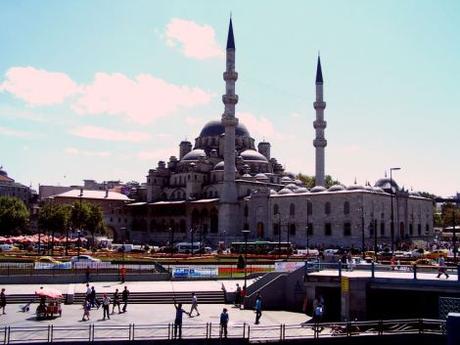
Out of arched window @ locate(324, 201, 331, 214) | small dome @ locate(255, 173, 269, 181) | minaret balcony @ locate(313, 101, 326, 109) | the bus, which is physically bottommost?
the bus

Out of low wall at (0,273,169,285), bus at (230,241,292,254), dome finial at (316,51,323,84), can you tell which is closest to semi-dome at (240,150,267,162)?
dome finial at (316,51,323,84)

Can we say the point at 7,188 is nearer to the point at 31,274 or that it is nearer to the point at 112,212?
the point at 112,212

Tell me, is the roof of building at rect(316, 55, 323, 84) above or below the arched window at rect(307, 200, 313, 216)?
above

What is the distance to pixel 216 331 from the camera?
66.9ft

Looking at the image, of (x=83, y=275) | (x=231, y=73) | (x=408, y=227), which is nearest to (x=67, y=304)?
(x=83, y=275)

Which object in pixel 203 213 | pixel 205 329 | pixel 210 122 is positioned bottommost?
pixel 205 329

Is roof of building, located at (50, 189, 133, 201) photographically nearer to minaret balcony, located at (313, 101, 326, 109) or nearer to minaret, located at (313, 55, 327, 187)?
minaret, located at (313, 55, 327, 187)

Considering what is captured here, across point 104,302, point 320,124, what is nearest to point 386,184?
point 320,124

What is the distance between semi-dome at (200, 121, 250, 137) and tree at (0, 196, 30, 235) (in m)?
38.2

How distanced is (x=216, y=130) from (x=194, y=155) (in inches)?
292

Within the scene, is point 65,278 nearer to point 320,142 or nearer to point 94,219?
point 94,219

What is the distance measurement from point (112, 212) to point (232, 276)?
6203cm

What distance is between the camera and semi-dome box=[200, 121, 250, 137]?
10025 centimetres

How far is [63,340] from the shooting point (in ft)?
59.0
